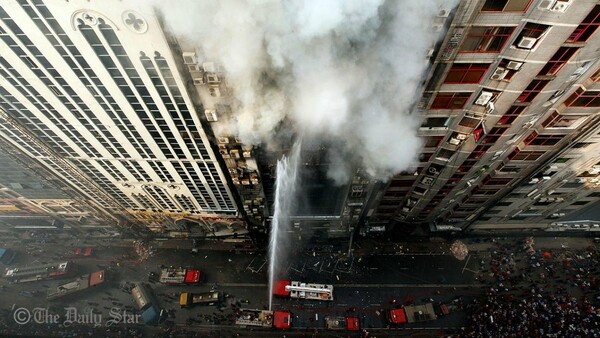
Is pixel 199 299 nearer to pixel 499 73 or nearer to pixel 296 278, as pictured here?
pixel 296 278

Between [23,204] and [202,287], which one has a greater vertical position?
[23,204]

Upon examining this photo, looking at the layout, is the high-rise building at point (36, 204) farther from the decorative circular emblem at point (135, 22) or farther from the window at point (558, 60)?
the window at point (558, 60)

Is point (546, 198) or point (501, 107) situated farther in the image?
point (546, 198)

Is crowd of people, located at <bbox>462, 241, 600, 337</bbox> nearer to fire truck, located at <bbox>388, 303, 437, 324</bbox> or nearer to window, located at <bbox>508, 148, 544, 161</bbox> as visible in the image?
fire truck, located at <bbox>388, 303, 437, 324</bbox>

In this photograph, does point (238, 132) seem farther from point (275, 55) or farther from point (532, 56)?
point (532, 56)

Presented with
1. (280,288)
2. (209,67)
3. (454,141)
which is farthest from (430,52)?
(280,288)

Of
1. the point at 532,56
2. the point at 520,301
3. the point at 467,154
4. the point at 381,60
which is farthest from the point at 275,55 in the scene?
the point at 520,301
